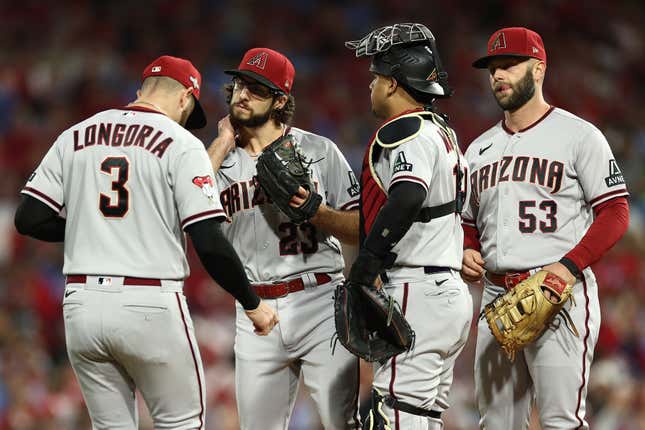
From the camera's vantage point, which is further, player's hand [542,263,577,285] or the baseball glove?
the baseball glove

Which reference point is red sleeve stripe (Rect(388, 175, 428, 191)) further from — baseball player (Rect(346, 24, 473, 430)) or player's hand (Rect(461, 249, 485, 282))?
player's hand (Rect(461, 249, 485, 282))

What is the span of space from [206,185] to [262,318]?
0.63 meters

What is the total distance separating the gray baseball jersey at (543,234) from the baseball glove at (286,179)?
871 millimetres

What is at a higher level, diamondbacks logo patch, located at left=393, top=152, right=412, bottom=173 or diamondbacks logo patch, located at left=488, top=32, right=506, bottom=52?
diamondbacks logo patch, located at left=488, top=32, right=506, bottom=52

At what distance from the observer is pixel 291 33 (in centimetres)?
1235

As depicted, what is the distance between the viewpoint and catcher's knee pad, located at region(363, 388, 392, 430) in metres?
3.92

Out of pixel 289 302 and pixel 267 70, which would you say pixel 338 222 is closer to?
pixel 289 302

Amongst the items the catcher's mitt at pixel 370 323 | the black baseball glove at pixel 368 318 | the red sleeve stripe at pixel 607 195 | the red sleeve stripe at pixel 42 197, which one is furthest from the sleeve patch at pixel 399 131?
the red sleeve stripe at pixel 42 197

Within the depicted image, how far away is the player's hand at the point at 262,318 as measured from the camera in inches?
163

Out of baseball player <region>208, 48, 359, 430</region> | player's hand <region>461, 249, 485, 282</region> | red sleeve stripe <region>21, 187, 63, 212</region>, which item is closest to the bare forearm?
baseball player <region>208, 48, 359, 430</region>

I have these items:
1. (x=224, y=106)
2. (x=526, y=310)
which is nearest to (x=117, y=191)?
(x=526, y=310)

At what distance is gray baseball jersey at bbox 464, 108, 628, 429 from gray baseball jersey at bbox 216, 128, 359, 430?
67 centimetres

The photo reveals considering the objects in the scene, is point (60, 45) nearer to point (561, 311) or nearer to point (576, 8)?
point (576, 8)

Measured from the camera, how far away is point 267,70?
15.2 feet
